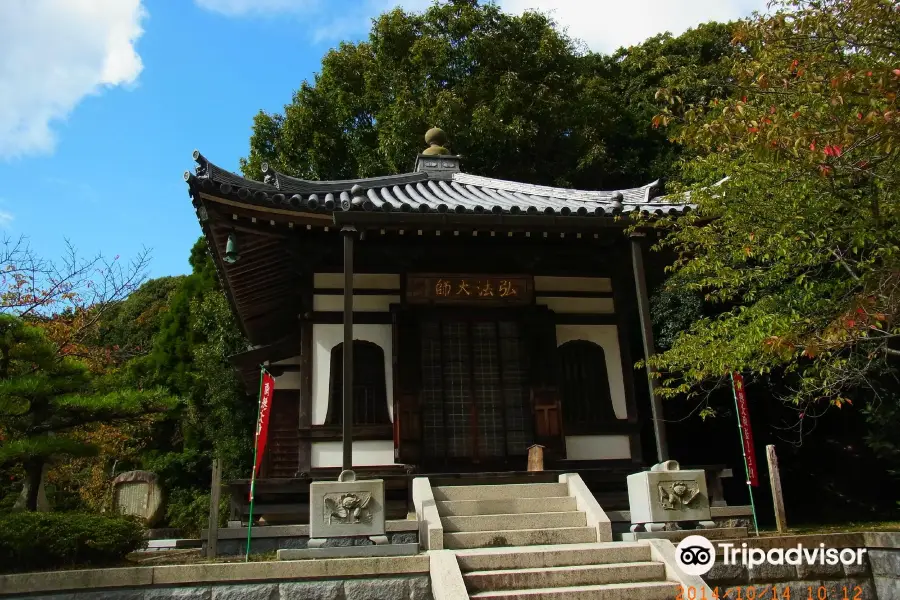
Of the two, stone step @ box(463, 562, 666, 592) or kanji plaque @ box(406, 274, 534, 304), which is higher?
kanji plaque @ box(406, 274, 534, 304)

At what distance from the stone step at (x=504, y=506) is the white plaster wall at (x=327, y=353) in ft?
7.65

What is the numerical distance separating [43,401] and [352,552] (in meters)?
4.57

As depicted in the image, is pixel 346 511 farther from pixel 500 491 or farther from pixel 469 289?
pixel 469 289

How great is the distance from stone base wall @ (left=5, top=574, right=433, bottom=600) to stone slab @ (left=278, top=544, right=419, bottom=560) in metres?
0.38

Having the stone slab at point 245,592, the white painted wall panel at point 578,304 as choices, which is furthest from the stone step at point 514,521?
the white painted wall panel at point 578,304

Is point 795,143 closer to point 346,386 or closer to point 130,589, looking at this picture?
point 346,386

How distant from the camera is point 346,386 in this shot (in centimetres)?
786

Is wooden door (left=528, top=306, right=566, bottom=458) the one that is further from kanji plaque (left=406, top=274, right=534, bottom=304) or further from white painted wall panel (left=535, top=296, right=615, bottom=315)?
kanji plaque (left=406, top=274, right=534, bottom=304)

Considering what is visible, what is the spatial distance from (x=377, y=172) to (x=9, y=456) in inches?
619

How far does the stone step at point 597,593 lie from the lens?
5588 millimetres

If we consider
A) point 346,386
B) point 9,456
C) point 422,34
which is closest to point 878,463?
point 346,386

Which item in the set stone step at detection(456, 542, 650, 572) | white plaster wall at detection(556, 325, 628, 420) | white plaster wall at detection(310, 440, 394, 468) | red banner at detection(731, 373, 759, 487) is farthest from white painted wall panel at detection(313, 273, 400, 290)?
red banner at detection(731, 373, 759, 487)

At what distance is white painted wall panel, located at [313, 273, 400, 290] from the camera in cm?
1040

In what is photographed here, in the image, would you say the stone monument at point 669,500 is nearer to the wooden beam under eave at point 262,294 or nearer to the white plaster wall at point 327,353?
the white plaster wall at point 327,353
